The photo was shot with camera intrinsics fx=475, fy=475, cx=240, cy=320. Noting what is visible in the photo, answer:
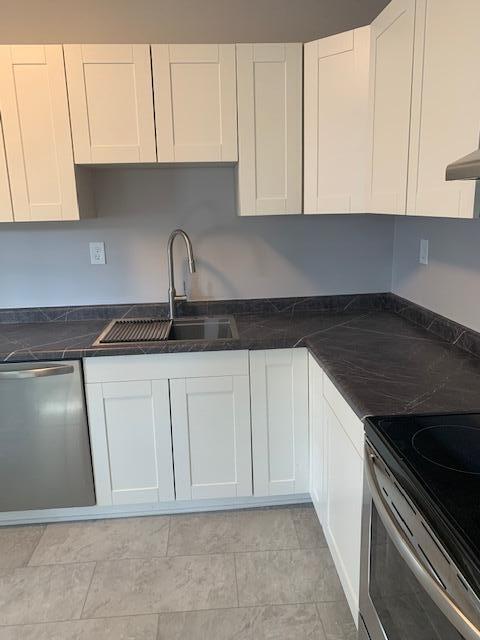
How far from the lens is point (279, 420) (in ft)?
6.98

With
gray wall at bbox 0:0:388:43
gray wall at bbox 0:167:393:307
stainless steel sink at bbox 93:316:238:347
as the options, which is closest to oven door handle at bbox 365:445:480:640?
stainless steel sink at bbox 93:316:238:347

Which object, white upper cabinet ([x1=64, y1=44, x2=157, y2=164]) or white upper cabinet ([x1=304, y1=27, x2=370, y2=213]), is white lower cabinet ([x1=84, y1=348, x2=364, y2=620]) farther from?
white upper cabinet ([x1=64, y1=44, x2=157, y2=164])

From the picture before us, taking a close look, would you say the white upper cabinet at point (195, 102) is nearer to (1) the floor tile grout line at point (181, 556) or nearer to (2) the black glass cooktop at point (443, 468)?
(2) the black glass cooktop at point (443, 468)

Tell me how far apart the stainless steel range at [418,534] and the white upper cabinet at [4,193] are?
5.80ft

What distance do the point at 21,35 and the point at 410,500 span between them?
2545 mm

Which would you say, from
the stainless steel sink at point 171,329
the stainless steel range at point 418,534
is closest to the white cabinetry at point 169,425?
Answer: the stainless steel sink at point 171,329

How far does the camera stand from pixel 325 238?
2557mm

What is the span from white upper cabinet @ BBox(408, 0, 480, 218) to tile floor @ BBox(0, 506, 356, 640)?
1.43 metres

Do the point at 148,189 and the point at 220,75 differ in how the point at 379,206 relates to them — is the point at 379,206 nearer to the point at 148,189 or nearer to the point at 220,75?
the point at 220,75

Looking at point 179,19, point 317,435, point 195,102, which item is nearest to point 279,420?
point 317,435

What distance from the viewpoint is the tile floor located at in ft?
5.41

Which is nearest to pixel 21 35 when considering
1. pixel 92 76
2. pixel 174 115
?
pixel 92 76

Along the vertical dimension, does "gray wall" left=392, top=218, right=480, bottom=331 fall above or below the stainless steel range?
above

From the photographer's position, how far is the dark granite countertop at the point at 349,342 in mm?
1453
